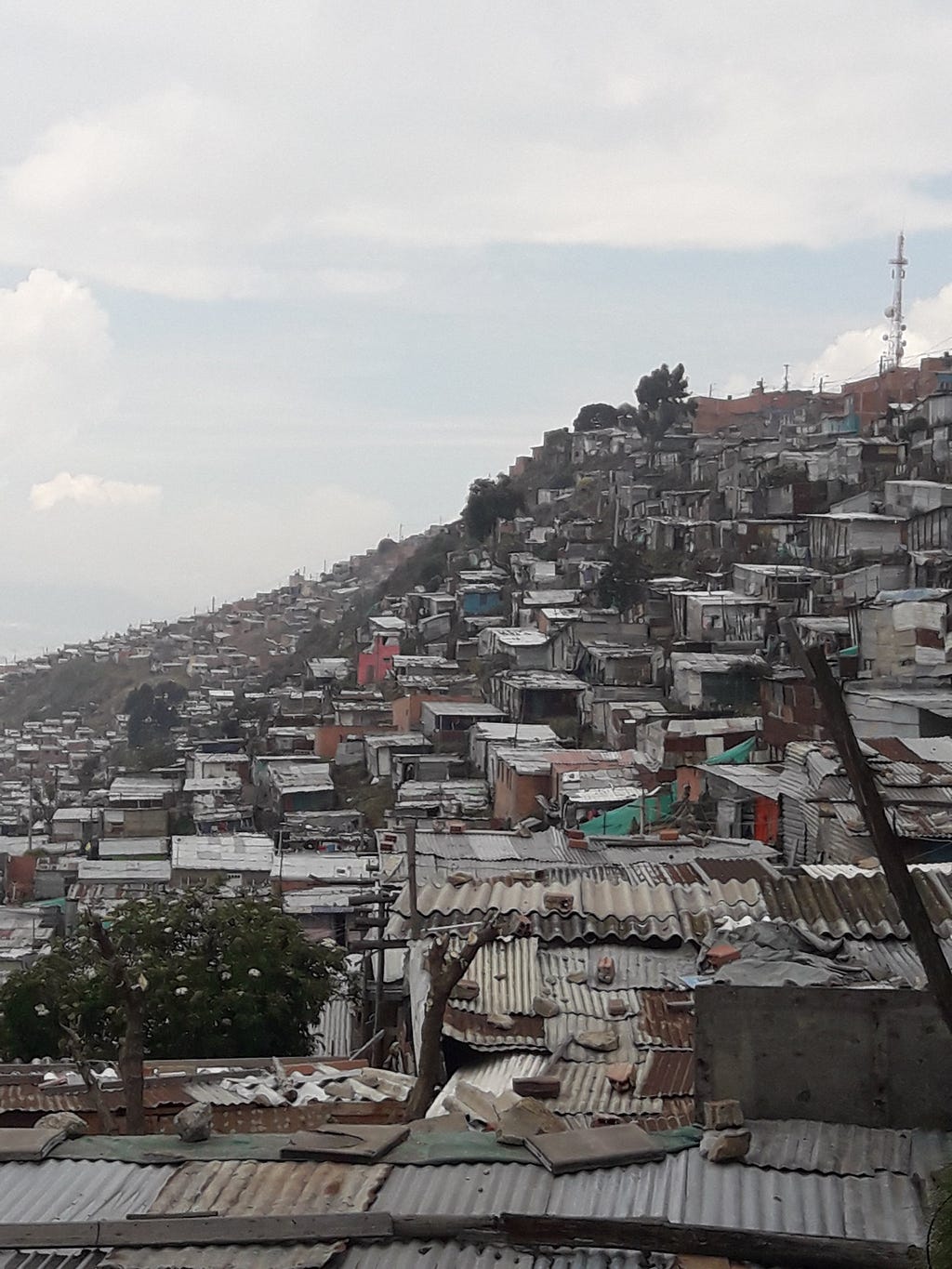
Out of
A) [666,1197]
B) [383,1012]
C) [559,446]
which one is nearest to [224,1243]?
[666,1197]

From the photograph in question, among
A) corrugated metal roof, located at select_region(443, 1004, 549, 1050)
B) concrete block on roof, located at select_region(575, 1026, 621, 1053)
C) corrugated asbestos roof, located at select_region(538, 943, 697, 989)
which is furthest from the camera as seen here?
corrugated asbestos roof, located at select_region(538, 943, 697, 989)

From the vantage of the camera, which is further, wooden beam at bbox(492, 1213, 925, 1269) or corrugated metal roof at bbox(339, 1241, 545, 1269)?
corrugated metal roof at bbox(339, 1241, 545, 1269)

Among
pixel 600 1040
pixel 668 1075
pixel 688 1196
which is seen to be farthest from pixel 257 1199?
pixel 600 1040

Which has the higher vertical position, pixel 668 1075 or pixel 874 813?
pixel 874 813

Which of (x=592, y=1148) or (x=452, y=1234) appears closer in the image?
(x=452, y=1234)

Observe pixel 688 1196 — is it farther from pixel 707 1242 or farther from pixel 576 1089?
pixel 576 1089

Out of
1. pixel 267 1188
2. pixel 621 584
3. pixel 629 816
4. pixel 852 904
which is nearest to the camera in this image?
pixel 267 1188

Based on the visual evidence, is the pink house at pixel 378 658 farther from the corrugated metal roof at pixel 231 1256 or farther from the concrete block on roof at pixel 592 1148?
the corrugated metal roof at pixel 231 1256

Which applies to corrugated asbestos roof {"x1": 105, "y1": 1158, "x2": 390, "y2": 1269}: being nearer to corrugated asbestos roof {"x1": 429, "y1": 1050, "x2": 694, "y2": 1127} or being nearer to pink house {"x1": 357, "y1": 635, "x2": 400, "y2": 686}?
corrugated asbestos roof {"x1": 429, "y1": 1050, "x2": 694, "y2": 1127}

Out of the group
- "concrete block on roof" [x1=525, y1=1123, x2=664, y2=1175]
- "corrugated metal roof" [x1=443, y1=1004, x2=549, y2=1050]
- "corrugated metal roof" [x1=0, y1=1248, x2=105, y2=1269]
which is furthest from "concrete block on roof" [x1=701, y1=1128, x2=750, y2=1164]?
"corrugated metal roof" [x1=443, y1=1004, x2=549, y2=1050]
